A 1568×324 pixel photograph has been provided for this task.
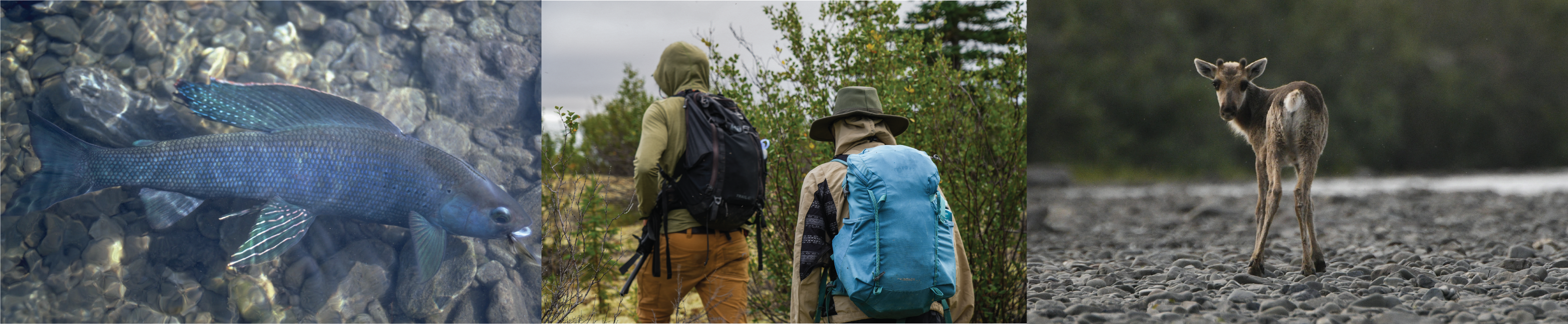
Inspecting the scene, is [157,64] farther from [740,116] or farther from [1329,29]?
[1329,29]

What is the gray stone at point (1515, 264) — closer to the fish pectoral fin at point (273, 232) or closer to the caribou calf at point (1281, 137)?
the caribou calf at point (1281, 137)

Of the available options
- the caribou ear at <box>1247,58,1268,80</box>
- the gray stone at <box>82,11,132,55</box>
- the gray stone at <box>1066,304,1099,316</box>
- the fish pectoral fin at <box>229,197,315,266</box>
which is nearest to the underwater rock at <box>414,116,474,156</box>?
the fish pectoral fin at <box>229,197,315,266</box>

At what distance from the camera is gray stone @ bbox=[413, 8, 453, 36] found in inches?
104

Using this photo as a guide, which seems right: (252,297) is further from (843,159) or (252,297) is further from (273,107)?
(843,159)

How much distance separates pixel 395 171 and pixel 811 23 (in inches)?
89.9

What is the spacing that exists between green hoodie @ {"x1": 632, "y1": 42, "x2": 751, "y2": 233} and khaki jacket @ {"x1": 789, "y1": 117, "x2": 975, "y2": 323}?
2.97 feet

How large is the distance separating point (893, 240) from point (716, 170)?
116 centimetres

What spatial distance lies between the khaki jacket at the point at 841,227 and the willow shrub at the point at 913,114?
145 centimetres

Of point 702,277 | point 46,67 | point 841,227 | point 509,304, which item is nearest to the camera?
point 841,227

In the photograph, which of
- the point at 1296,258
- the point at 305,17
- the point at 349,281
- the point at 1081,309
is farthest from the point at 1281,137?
the point at 305,17

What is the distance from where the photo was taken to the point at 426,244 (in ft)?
8.47

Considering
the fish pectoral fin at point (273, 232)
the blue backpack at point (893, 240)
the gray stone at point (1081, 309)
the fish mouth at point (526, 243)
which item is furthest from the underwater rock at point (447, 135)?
the gray stone at point (1081, 309)

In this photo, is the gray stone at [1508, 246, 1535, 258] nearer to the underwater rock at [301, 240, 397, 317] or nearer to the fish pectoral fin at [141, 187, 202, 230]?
the underwater rock at [301, 240, 397, 317]

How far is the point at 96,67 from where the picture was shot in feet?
7.72
